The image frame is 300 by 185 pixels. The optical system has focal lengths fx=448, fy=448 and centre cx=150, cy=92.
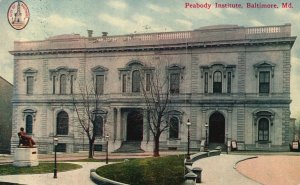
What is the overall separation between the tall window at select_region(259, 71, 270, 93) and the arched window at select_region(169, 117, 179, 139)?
6324 millimetres

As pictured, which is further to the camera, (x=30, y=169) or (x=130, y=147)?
(x=130, y=147)

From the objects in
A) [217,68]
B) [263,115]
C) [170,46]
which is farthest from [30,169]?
[263,115]

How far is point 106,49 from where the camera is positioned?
33688mm

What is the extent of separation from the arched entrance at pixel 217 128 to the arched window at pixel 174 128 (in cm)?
242

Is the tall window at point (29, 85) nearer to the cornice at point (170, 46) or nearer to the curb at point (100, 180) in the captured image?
the cornice at point (170, 46)

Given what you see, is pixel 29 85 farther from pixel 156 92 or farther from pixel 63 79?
pixel 156 92

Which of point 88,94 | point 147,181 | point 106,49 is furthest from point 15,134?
point 147,181

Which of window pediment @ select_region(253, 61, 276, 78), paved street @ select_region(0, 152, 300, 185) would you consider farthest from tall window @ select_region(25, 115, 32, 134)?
window pediment @ select_region(253, 61, 276, 78)

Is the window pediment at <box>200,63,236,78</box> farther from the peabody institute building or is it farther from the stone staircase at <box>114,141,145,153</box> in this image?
the stone staircase at <box>114,141,145,153</box>

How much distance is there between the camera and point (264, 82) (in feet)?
98.7

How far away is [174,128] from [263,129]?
6.19m

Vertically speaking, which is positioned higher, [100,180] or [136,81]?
[136,81]

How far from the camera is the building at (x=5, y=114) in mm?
38422

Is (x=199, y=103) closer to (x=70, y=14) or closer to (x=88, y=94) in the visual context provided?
(x=88, y=94)
